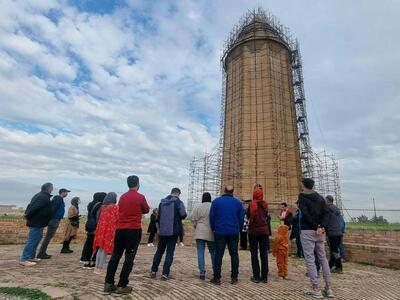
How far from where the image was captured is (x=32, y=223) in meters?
7.14

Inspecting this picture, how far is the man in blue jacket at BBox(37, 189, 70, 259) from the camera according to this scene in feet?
26.0

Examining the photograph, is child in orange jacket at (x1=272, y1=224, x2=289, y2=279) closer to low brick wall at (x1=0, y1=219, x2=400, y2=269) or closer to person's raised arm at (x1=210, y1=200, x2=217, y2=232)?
person's raised arm at (x1=210, y1=200, x2=217, y2=232)

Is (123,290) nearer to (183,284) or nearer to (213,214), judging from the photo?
(183,284)

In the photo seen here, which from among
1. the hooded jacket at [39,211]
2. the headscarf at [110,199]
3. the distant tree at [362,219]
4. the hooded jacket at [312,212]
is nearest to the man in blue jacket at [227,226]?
the hooded jacket at [312,212]

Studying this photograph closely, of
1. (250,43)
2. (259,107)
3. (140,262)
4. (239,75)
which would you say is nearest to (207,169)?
(259,107)

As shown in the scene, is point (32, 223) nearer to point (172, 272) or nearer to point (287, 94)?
point (172, 272)

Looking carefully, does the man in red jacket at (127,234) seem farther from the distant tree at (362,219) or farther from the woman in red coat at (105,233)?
the distant tree at (362,219)

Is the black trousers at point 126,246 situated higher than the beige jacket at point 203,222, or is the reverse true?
the beige jacket at point 203,222

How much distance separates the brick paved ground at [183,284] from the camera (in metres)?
4.79

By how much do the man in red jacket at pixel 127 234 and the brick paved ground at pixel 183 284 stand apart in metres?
0.28

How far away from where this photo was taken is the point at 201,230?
631cm

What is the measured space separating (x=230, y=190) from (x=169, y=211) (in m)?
1.21

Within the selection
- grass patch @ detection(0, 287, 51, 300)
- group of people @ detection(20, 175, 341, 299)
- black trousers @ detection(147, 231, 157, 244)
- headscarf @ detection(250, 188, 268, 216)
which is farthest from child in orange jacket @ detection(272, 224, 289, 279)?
black trousers @ detection(147, 231, 157, 244)

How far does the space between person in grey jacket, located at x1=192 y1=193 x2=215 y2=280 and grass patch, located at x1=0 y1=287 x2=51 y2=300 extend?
8.88ft
